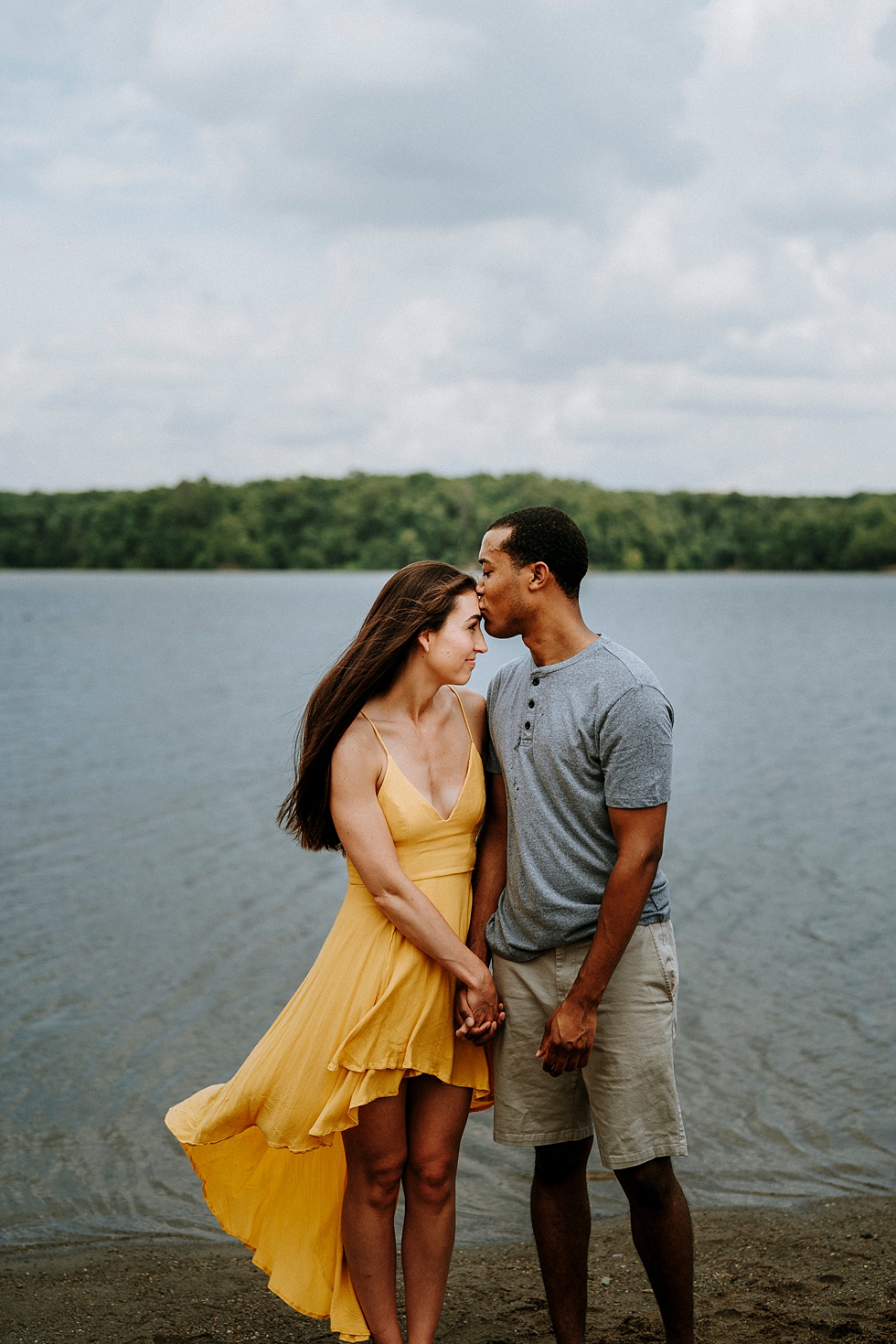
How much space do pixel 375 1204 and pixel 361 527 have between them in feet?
394

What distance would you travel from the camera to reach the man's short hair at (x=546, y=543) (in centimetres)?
328

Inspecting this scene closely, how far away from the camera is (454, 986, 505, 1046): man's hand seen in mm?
3242

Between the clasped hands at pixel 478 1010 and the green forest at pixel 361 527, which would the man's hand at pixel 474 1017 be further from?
the green forest at pixel 361 527

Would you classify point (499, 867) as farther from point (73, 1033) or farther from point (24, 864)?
point (24, 864)

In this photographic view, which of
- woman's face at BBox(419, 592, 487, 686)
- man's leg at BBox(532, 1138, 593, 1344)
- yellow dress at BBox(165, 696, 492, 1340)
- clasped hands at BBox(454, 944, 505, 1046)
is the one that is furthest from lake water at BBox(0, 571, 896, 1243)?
woman's face at BBox(419, 592, 487, 686)

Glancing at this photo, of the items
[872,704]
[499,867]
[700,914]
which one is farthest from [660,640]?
[499,867]

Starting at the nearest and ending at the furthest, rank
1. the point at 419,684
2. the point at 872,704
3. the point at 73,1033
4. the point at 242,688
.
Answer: the point at 419,684 < the point at 73,1033 < the point at 872,704 < the point at 242,688

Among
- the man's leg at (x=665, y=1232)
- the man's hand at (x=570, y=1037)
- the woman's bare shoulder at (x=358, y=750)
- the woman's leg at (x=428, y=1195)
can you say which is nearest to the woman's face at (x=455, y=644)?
the woman's bare shoulder at (x=358, y=750)

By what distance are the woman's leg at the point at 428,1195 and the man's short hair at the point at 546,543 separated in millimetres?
1391

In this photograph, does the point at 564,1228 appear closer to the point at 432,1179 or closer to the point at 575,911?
the point at 432,1179

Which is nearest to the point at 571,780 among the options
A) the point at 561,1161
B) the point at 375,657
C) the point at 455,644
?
the point at 455,644

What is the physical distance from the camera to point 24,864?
10828 mm

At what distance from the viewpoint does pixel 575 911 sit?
3240 millimetres

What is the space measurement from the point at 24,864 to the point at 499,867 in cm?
845
